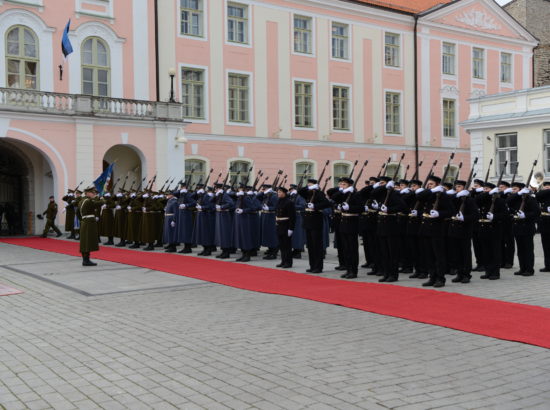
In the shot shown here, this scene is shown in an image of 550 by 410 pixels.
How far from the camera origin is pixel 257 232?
15.2 m

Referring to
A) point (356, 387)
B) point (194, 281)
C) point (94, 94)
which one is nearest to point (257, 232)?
point (194, 281)

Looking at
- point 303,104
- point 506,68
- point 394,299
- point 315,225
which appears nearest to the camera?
point 394,299

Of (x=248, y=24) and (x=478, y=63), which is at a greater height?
(x=248, y=24)

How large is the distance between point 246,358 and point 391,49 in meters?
29.2

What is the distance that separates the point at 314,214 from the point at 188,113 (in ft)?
50.2

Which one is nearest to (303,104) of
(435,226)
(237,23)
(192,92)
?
(237,23)

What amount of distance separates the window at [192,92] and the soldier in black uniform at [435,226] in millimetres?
17154

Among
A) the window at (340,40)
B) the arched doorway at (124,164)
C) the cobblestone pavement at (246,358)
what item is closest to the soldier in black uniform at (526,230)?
the cobblestone pavement at (246,358)

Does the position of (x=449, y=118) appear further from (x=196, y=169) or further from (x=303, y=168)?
(x=196, y=169)

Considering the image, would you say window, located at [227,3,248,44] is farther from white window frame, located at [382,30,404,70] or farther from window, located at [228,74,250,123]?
white window frame, located at [382,30,404,70]

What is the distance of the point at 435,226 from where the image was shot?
418 inches

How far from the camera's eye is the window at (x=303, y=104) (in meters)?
29.8

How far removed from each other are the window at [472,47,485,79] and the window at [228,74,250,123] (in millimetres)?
14339

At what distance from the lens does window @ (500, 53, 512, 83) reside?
3688cm
